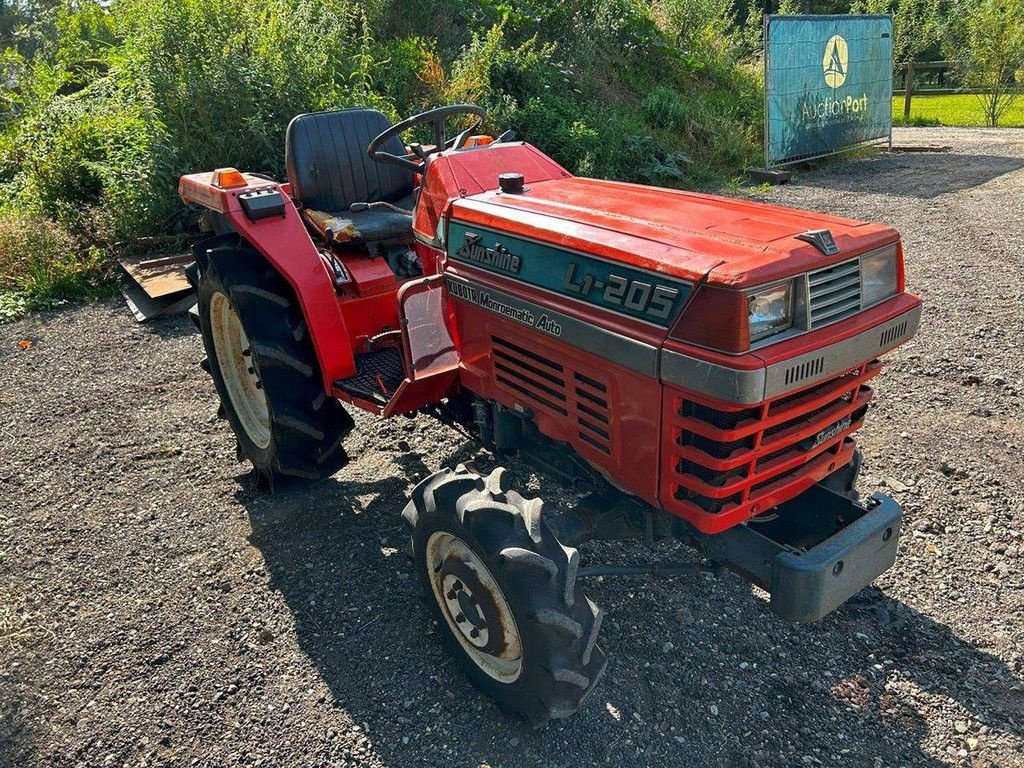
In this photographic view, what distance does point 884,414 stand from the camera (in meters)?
4.15

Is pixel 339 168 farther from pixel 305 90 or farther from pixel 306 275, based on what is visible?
pixel 305 90

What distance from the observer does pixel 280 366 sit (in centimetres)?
321

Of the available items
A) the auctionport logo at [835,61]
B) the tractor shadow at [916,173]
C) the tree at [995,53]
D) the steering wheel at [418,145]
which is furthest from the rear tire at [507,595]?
the tree at [995,53]

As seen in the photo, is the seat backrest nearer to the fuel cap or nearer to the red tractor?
the red tractor

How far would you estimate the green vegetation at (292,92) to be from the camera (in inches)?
274

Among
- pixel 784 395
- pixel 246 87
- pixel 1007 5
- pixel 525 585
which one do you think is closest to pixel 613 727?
pixel 525 585

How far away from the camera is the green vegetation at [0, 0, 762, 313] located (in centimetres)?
696

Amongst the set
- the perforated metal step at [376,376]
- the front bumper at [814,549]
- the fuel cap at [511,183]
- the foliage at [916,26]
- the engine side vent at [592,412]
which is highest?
the foliage at [916,26]

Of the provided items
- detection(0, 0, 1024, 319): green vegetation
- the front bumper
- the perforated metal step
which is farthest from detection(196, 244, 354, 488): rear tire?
detection(0, 0, 1024, 319): green vegetation

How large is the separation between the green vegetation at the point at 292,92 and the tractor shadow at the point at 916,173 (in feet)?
4.33

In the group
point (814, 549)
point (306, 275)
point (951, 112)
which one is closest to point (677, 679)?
point (814, 549)

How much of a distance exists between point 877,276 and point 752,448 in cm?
65

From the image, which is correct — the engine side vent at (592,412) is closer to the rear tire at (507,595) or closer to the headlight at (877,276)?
the rear tire at (507,595)

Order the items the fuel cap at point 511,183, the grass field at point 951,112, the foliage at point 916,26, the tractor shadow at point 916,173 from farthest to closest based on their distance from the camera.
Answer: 1. the foliage at point 916,26
2. the grass field at point 951,112
3. the tractor shadow at point 916,173
4. the fuel cap at point 511,183
